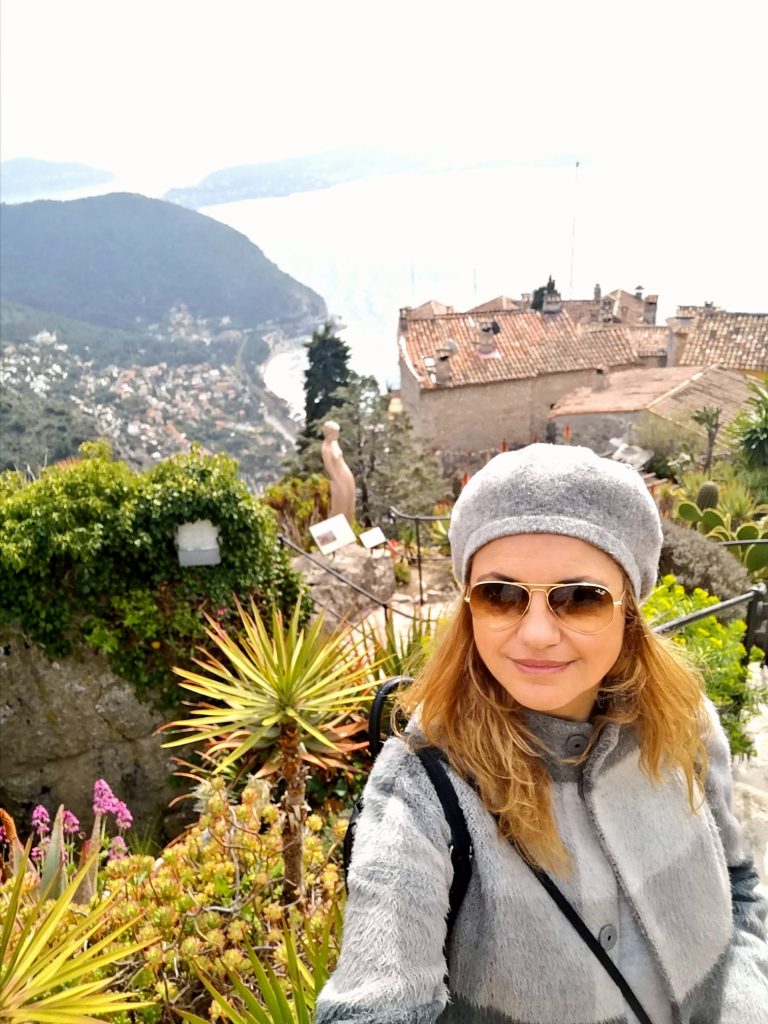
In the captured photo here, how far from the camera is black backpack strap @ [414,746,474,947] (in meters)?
1.19

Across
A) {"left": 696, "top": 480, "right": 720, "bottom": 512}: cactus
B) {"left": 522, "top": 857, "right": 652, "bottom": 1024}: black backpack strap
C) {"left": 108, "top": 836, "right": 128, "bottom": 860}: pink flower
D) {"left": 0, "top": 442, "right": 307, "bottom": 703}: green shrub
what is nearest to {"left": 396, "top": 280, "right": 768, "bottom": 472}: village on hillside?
{"left": 696, "top": 480, "right": 720, "bottom": 512}: cactus

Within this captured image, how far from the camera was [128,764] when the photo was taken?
5.52m

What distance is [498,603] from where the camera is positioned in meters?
1.28

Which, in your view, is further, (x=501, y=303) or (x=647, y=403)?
(x=501, y=303)

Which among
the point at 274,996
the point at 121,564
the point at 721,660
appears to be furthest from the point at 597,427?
the point at 274,996

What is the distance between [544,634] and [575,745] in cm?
30

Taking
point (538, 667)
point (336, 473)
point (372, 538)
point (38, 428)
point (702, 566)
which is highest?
point (538, 667)

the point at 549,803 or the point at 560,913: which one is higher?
the point at 549,803

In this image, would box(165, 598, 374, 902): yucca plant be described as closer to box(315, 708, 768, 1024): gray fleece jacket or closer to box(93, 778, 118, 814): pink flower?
box(93, 778, 118, 814): pink flower

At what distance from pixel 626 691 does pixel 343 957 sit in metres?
0.76

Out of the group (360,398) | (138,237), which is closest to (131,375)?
(360,398)

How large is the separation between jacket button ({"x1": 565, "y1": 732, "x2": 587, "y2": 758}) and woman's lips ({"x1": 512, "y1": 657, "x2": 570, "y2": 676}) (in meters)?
0.18

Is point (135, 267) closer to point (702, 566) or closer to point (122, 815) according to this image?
point (702, 566)

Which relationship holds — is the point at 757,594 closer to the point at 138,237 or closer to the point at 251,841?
the point at 251,841
